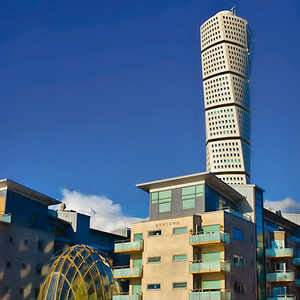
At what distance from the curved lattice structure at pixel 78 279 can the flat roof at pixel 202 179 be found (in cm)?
1021

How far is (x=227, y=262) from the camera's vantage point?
4962cm

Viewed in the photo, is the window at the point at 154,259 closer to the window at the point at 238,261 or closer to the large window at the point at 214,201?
the large window at the point at 214,201

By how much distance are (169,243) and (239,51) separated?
154 m

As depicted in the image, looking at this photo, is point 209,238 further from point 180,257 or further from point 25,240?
point 25,240

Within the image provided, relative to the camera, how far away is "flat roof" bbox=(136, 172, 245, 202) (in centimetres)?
5466

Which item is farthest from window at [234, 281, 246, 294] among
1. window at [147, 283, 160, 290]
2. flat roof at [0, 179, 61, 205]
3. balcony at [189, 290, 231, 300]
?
flat roof at [0, 179, 61, 205]

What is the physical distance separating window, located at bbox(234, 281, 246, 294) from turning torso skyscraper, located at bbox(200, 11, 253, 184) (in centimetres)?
12227

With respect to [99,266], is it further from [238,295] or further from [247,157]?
[247,157]

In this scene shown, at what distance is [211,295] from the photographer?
4794cm

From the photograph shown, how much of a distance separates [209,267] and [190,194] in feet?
30.4

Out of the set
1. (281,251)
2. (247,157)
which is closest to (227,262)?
(281,251)

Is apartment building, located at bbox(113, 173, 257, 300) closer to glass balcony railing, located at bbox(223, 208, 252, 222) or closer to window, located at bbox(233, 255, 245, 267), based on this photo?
window, located at bbox(233, 255, 245, 267)

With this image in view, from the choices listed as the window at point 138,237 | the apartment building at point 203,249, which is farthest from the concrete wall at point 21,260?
the window at point 138,237

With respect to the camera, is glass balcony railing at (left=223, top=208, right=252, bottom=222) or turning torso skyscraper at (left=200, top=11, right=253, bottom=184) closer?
glass balcony railing at (left=223, top=208, right=252, bottom=222)
